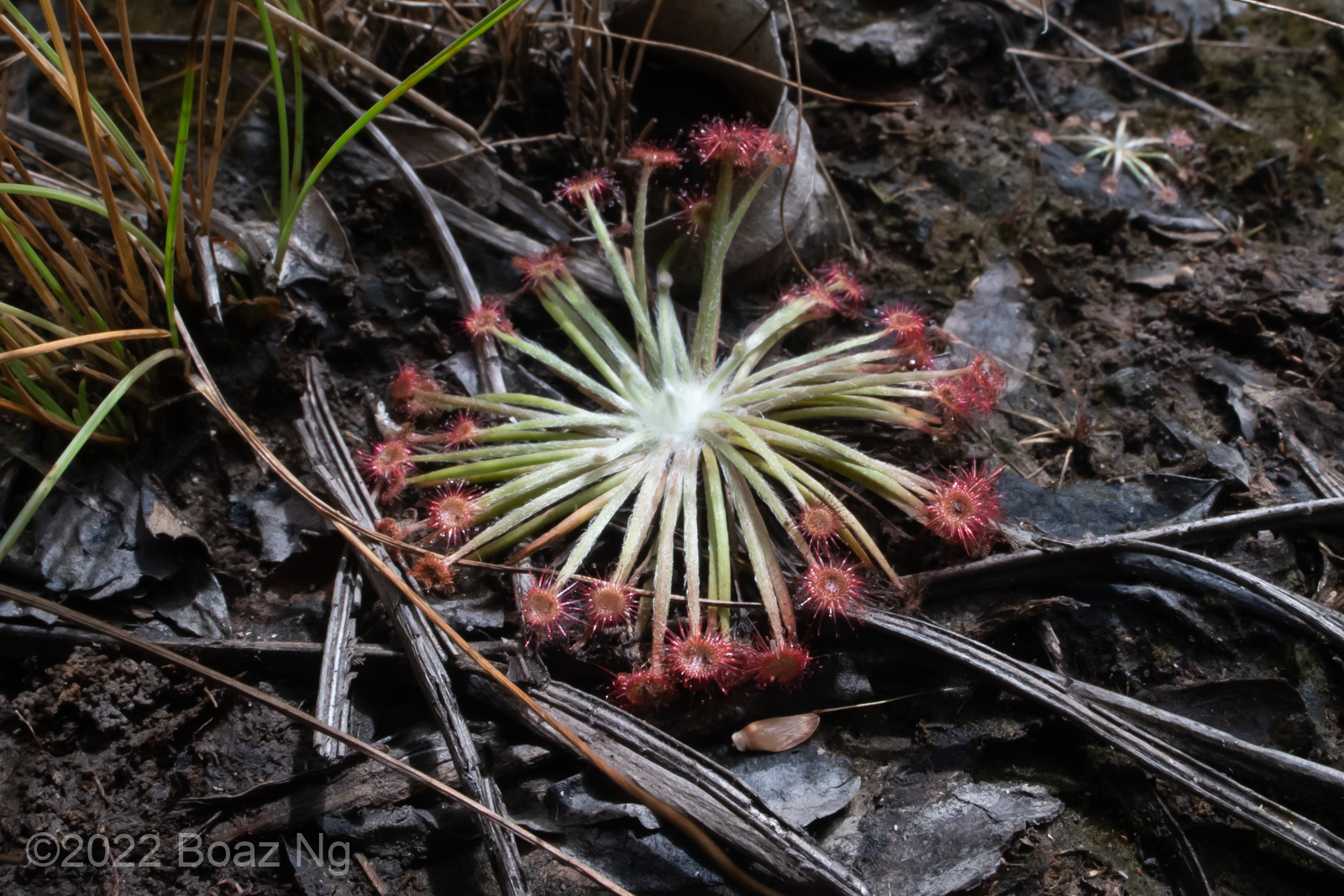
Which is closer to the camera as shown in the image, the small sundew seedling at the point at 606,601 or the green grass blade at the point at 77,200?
the green grass blade at the point at 77,200

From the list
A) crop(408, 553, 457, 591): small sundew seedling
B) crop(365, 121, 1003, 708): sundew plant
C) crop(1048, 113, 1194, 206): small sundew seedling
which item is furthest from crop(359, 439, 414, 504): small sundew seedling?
crop(1048, 113, 1194, 206): small sundew seedling

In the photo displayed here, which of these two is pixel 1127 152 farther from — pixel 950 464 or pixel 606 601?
pixel 606 601

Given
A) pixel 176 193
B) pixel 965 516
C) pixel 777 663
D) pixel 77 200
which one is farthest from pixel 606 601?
pixel 77 200

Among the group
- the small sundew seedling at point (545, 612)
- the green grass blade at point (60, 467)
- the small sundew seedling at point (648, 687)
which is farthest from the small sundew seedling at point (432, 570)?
the green grass blade at point (60, 467)

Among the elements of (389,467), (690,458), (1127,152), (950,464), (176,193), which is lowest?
(950,464)

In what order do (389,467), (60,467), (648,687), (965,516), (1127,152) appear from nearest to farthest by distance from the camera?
(60,467)
(648,687)
(965,516)
(389,467)
(1127,152)

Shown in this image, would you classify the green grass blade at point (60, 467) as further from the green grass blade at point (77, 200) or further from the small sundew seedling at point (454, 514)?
the small sundew seedling at point (454, 514)

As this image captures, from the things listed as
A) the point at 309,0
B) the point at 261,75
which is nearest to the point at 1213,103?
the point at 309,0

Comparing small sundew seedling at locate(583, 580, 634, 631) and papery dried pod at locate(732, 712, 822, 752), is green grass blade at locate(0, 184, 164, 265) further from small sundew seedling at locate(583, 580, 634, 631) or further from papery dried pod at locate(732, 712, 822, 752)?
papery dried pod at locate(732, 712, 822, 752)
